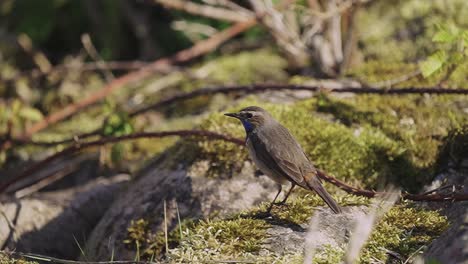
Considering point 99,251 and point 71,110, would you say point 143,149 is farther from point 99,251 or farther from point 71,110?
point 99,251

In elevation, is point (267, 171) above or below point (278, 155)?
below

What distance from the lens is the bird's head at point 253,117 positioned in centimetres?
517

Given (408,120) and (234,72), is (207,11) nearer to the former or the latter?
(234,72)

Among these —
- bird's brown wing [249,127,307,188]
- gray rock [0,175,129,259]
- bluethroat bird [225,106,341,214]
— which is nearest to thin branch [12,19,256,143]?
gray rock [0,175,129,259]

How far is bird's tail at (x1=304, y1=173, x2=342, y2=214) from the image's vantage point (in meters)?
4.06

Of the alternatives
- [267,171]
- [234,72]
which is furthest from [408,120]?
[234,72]

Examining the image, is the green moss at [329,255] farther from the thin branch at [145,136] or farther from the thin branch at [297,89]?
the thin branch at [297,89]

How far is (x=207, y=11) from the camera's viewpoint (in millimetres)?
7992

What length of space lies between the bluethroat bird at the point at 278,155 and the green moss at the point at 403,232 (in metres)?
0.51

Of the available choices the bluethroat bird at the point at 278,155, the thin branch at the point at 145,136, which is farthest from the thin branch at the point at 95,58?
the bluethroat bird at the point at 278,155

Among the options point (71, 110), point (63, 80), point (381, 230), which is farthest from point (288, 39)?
point (381, 230)

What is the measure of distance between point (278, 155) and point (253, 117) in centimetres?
66

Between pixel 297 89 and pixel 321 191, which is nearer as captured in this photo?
pixel 321 191

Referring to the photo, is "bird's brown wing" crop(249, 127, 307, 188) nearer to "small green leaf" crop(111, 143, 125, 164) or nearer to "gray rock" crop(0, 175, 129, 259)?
"gray rock" crop(0, 175, 129, 259)
